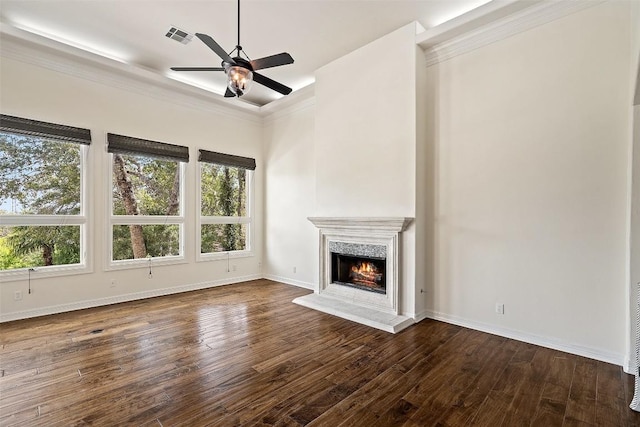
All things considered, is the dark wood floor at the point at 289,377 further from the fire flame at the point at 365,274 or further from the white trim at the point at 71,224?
the fire flame at the point at 365,274

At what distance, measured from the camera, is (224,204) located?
6.10m

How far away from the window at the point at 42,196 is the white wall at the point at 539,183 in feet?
16.2

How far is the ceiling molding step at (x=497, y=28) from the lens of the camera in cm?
307

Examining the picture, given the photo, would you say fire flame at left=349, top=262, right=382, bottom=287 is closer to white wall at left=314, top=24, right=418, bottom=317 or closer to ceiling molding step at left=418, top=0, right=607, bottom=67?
white wall at left=314, top=24, right=418, bottom=317

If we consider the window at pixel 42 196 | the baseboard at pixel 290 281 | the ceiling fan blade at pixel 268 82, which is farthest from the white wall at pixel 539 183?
the window at pixel 42 196

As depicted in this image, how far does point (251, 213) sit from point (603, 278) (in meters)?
5.45

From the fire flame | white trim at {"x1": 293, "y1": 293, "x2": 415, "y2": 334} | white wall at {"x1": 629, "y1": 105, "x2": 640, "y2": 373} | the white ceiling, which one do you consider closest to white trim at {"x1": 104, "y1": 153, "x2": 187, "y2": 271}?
the white ceiling

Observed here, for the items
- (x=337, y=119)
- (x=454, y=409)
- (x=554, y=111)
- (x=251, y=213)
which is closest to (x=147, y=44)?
(x=337, y=119)

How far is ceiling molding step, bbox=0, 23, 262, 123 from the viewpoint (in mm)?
3801

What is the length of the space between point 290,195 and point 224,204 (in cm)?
130

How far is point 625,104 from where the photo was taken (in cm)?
277

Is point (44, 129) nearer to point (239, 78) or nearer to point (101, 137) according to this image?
point (101, 137)

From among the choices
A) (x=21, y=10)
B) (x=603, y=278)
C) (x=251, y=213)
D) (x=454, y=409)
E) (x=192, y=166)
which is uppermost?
(x=21, y=10)

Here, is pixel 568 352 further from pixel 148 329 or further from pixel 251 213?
pixel 251 213
